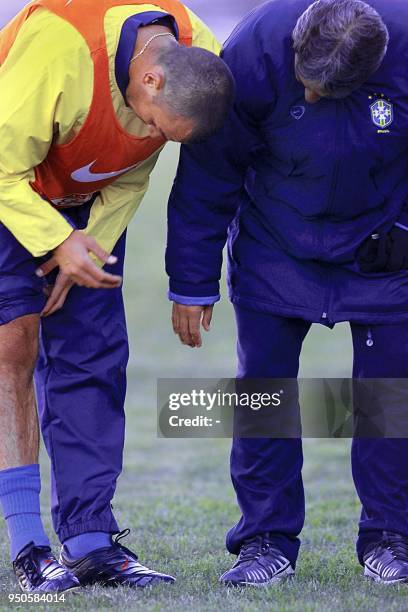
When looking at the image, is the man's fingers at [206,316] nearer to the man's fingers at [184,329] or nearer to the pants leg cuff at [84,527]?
the man's fingers at [184,329]

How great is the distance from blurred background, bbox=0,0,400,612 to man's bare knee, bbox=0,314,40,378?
0.73 meters

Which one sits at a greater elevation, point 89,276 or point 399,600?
point 89,276

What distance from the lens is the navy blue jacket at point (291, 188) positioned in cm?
426

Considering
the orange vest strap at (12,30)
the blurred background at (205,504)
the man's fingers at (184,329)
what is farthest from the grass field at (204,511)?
the orange vest strap at (12,30)

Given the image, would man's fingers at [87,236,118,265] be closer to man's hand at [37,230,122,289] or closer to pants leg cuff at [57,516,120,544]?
man's hand at [37,230,122,289]

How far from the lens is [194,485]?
7.93 metres

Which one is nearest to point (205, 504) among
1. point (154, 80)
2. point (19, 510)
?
point (19, 510)

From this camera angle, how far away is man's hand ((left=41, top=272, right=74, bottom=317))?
4.38m

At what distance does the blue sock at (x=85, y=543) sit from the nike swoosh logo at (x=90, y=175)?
122 cm

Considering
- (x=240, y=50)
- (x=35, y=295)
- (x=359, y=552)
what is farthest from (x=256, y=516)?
(x=240, y=50)

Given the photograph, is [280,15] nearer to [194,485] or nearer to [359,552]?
[359,552]

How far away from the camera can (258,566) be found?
4492mm

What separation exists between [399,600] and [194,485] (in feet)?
13.1

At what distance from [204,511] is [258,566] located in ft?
6.99
